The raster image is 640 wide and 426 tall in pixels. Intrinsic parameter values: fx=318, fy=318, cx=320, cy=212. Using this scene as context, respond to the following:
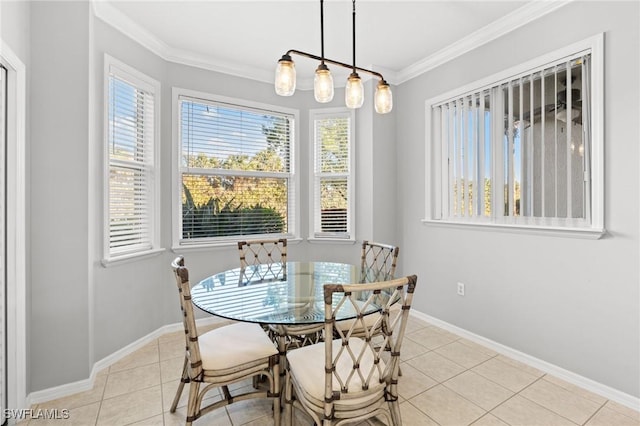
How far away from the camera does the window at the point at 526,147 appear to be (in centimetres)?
219

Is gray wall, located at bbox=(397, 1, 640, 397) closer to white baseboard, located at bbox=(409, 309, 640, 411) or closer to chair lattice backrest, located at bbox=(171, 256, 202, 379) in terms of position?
white baseboard, located at bbox=(409, 309, 640, 411)

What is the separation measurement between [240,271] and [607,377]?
8.69 ft

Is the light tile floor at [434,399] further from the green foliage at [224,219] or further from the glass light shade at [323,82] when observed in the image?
the glass light shade at [323,82]

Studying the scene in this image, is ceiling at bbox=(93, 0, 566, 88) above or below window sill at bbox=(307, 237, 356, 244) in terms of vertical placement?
above

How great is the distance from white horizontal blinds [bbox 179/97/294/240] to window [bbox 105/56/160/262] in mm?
312

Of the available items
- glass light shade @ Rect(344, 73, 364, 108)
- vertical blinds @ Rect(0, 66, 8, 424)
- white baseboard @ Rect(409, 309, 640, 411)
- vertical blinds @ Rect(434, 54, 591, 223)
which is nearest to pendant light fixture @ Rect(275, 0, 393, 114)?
glass light shade @ Rect(344, 73, 364, 108)

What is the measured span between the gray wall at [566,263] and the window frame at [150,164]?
8.74 ft

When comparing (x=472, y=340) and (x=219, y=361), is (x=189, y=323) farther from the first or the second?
(x=472, y=340)

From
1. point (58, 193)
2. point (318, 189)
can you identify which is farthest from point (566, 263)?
point (58, 193)

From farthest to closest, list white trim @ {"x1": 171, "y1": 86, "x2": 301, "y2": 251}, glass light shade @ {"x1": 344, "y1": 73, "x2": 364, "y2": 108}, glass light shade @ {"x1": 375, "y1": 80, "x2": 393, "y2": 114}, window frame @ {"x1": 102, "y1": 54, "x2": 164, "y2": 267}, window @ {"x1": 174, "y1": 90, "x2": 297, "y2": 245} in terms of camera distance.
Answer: window @ {"x1": 174, "y1": 90, "x2": 297, "y2": 245}
white trim @ {"x1": 171, "y1": 86, "x2": 301, "y2": 251}
window frame @ {"x1": 102, "y1": 54, "x2": 164, "y2": 267}
glass light shade @ {"x1": 375, "y1": 80, "x2": 393, "y2": 114}
glass light shade @ {"x1": 344, "y1": 73, "x2": 364, "y2": 108}

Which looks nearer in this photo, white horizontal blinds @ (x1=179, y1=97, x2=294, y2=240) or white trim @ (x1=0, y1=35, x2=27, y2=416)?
white trim @ (x1=0, y1=35, x2=27, y2=416)

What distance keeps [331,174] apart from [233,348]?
2428 millimetres

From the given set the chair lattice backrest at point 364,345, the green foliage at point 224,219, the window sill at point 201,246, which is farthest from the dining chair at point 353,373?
the green foliage at point 224,219

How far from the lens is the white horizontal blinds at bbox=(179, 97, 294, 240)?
128 inches
